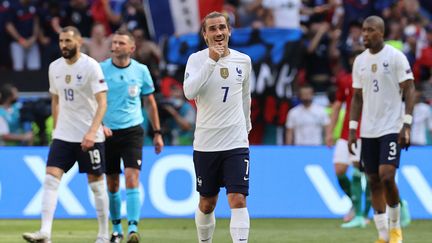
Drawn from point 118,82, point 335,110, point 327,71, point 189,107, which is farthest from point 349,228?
point 327,71

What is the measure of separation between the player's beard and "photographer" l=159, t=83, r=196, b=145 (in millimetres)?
7006

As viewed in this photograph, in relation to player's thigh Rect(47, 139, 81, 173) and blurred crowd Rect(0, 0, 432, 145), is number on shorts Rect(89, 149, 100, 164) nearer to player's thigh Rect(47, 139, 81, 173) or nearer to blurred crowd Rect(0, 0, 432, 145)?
player's thigh Rect(47, 139, 81, 173)

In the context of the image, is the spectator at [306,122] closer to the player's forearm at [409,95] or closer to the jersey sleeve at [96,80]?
the player's forearm at [409,95]

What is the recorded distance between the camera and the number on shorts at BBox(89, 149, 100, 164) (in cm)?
1255

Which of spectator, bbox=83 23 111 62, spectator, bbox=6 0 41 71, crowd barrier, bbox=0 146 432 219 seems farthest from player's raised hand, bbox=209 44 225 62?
spectator, bbox=6 0 41 71

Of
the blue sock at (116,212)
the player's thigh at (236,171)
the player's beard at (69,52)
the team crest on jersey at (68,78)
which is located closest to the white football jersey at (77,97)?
the team crest on jersey at (68,78)

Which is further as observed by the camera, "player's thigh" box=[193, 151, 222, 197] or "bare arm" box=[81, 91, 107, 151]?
"bare arm" box=[81, 91, 107, 151]

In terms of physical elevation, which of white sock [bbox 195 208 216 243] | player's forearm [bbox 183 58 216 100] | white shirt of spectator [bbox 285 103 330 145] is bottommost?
white shirt of spectator [bbox 285 103 330 145]

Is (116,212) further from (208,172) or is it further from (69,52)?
(208,172)

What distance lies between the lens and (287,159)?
58.0 feet

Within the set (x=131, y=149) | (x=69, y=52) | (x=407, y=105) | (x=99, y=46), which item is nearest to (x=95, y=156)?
(x=131, y=149)

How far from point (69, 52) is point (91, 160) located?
1.21 m

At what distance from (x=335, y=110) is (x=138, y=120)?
12.2 ft

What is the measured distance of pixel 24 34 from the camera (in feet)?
74.7
